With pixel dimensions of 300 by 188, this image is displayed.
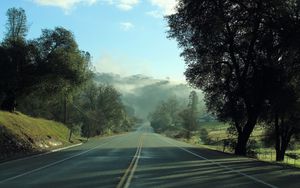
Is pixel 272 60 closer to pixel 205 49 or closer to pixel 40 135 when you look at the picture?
pixel 205 49

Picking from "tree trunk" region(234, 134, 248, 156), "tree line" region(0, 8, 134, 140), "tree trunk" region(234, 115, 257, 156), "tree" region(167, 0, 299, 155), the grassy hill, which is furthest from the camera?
"tree line" region(0, 8, 134, 140)

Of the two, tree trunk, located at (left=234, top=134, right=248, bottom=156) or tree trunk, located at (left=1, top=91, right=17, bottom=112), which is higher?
tree trunk, located at (left=1, top=91, right=17, bottom=112)

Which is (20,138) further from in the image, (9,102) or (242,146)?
(242,146)

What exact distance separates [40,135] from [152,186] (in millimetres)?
31388

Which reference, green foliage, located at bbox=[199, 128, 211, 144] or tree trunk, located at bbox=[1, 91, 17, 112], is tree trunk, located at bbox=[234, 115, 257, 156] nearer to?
tree trunk, located at bbox=[1, 91, 17, 112]

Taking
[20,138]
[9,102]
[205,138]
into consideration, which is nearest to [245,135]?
[20,138]

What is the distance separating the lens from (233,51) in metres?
42.0

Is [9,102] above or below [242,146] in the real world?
above

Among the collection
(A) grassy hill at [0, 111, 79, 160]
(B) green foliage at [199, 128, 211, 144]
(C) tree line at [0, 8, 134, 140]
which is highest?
(C) tree line at [0, 8, 134, 140]

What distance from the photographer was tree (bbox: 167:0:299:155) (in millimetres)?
35500

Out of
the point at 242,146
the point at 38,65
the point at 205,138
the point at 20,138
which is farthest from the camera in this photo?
the point at 205,138

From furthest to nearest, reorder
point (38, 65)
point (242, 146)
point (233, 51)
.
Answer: point (38, 65), point (242, 146), point (233, 51)

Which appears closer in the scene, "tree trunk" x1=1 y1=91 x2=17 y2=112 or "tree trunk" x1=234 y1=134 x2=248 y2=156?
"tree trunk" x1=234 y1=134 x2=248 y2=156

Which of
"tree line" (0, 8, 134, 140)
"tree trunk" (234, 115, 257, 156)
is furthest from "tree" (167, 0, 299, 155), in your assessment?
"tree line" (0, 8, 134, 140)
